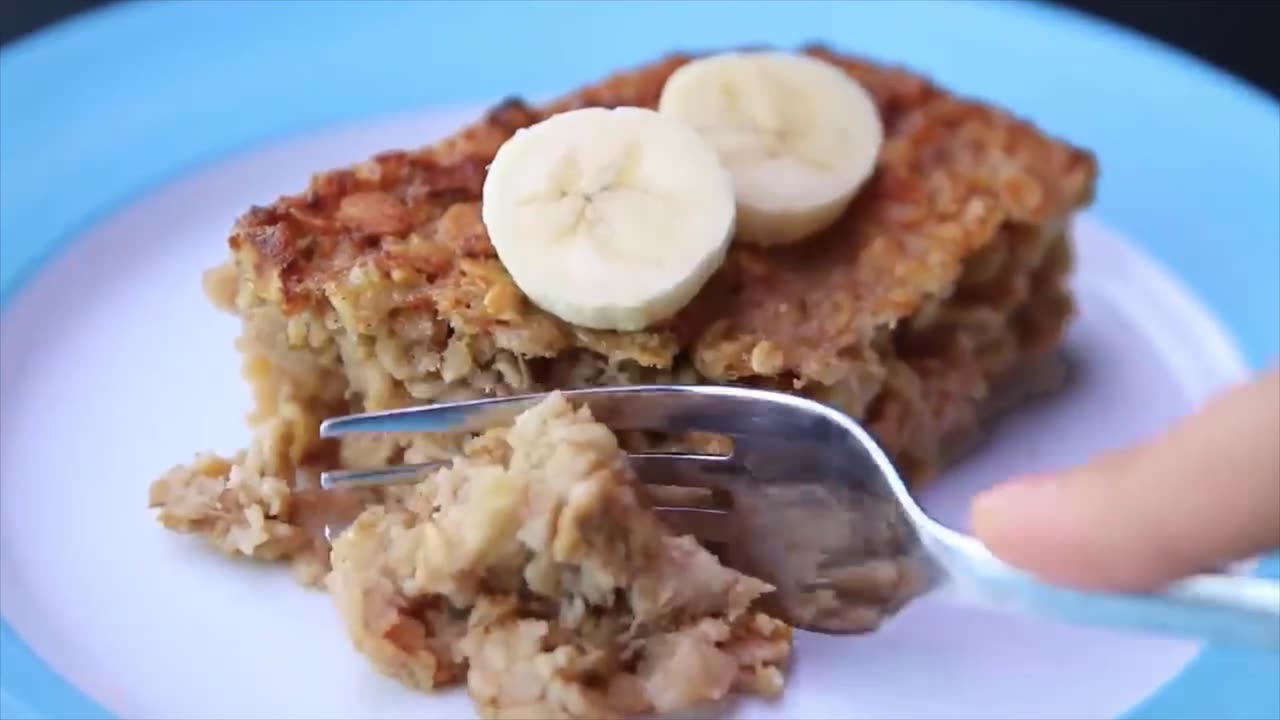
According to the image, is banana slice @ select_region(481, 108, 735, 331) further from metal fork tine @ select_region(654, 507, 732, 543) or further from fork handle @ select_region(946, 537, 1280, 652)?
fork handle @ select_region(946, 537, 1280, 652)

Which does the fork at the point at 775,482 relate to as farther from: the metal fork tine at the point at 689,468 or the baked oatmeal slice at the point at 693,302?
the baked oatmeal slice at the point at 693,302

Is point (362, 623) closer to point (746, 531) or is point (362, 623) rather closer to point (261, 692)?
point (261, 692)

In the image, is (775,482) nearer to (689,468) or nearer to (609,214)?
(689,468)

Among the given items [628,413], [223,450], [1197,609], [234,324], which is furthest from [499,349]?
[1197,609]

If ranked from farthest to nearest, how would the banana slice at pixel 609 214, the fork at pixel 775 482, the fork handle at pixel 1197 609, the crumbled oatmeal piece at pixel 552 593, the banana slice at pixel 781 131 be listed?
1. the banana slice at pixel 781 131
2. the banana slice at pixel 609 214
3. the fork at pixel 775 482
4. the crumbled oatmeal piece at pixel 552 593
5. the fork handle at pixel 1197 609

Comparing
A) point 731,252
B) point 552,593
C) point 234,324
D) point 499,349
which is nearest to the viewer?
point 552,593

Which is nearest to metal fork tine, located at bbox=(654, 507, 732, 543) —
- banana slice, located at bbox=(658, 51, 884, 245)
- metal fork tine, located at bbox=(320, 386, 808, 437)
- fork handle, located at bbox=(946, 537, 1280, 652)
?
metal fork tine, located at bbox=(320, 386, 808, 437)

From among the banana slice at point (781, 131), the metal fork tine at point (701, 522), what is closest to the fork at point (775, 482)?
the metal fork tine at point (701, 522)
